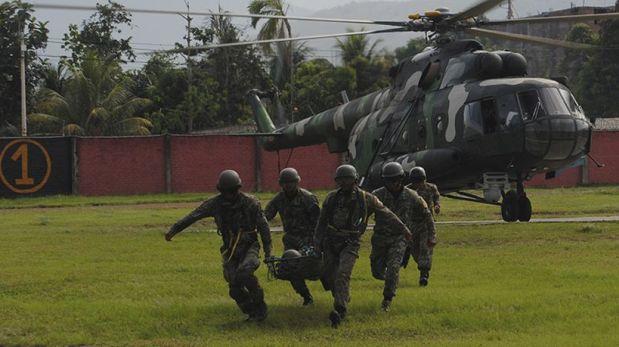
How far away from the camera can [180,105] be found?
53.0 m

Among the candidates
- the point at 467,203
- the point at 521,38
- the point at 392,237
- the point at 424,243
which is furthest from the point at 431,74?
Result: the point at 467,203

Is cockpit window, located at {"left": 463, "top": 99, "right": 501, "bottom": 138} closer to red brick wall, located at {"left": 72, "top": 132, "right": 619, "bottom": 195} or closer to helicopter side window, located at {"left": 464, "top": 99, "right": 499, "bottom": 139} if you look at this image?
helicopter side window, located at {"left": 464, "top": 99, "right": 499, "bottom": 139}

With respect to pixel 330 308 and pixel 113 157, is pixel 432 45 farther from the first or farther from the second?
pixel 113 157

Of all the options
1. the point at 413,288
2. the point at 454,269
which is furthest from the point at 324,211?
the point at 454,269

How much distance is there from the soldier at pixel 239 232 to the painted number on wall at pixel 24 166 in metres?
27.2

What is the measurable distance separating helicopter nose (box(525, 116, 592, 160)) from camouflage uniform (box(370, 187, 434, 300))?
18.7 ft

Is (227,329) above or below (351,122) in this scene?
below

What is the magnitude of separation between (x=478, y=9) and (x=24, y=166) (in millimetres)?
23712

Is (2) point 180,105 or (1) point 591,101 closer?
(2) point 180,105

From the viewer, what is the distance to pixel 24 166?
35562 mm

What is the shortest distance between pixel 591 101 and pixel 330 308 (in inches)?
2105

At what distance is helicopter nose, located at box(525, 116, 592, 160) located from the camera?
16656mm

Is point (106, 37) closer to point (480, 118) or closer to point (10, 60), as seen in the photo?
point (10, 60)

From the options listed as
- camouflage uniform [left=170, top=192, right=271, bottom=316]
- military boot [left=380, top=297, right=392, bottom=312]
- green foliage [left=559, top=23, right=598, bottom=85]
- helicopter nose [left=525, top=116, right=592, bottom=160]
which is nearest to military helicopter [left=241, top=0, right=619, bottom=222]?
helicopter nose [left=525, top=116, right=592, bottom=160]
